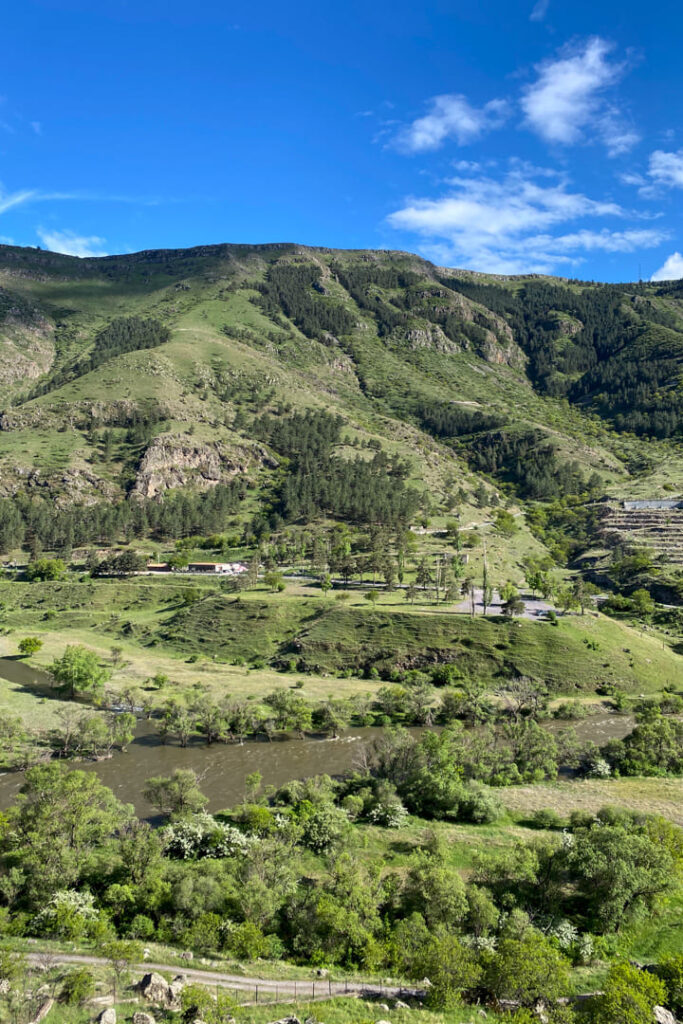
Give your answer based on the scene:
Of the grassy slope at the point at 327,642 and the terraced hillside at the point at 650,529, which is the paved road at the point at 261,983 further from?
the terraced hillside at the point at 650,529

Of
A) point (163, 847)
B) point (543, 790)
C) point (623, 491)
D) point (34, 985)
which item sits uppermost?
point (623, 491)

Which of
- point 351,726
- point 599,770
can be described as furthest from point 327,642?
point 599,770

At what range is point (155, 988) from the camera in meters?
22.1

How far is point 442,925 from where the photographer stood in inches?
1081

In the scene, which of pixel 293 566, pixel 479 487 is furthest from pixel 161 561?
pixel 479 487

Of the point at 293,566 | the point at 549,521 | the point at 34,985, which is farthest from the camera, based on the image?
the point at 549,521

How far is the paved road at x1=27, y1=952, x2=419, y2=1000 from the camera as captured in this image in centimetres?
2388

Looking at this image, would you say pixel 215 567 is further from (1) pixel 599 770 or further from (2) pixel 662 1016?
(2) pixel 662 1016

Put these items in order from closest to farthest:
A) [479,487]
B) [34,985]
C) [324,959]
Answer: [34,985] → [324,959] → [479,487]

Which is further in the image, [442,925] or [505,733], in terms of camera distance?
[505,733]

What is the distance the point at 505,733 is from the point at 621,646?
128ft

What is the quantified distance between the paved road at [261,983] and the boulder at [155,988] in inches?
73.8

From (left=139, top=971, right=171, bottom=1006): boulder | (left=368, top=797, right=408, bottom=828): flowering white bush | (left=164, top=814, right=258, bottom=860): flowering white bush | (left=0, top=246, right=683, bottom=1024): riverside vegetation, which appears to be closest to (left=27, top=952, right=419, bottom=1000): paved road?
(left=0, top=246, right=683, bottom=1024): riverside vegetation

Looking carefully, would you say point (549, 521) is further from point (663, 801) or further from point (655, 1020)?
point (655, 1020)
